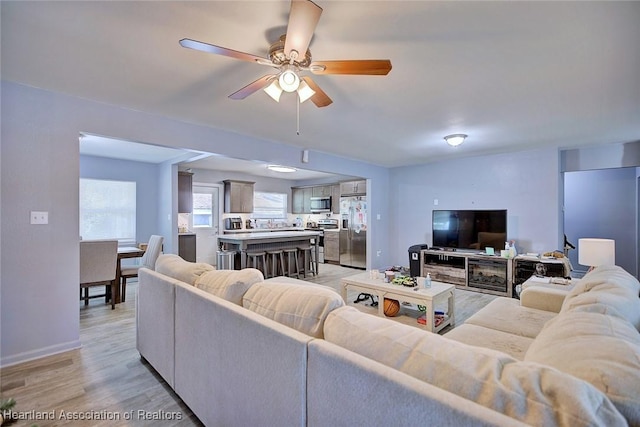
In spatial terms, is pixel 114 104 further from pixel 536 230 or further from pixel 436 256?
pixel 536 230

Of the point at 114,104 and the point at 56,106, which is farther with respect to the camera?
the point at 114,104

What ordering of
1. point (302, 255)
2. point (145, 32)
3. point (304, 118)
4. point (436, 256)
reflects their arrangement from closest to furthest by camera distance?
point (145, 32)
point (304, 118)
point (436, 256)
point (302, 255)

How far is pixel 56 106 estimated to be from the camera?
2658 millimetres

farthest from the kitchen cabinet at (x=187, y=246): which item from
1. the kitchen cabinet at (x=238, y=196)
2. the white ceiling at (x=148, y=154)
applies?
the white ceiling at (x=148, y=154)

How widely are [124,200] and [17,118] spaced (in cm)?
360

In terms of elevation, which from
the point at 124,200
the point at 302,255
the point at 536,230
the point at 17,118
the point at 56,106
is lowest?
the point at 302,255

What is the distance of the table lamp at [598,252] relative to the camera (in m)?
2.64

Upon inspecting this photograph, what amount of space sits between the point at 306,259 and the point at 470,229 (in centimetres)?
310

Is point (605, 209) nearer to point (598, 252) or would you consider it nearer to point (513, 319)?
point (598, 252)

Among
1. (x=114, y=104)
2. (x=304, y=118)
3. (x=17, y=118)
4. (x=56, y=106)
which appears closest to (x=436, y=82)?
(x=304, y=118)

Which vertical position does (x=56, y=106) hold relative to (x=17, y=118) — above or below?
above

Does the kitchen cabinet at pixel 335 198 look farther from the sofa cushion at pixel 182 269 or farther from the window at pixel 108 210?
the sofa cushion at pixel 182 269

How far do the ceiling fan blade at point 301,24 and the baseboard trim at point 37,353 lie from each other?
317 cm

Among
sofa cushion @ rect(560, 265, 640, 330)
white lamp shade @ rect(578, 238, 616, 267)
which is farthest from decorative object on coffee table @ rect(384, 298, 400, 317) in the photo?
white lamp shade @ rect(578, 238, 616, 267)
